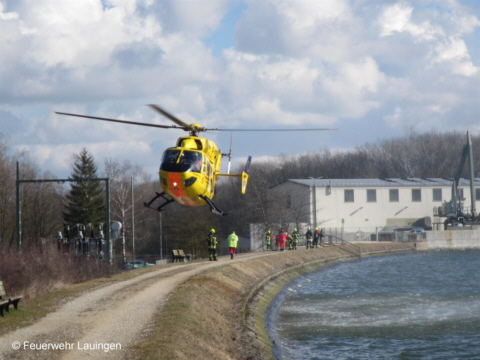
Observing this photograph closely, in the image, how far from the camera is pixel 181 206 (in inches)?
3469

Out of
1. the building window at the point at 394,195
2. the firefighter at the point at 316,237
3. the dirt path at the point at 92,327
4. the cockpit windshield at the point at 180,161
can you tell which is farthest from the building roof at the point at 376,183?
the dirt path at the point at 92,327

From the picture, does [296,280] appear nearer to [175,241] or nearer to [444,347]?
[444,347]

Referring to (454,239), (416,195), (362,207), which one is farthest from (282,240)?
(416,195)

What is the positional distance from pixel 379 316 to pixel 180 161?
948cm

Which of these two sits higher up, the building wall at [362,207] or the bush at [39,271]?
the building wall at [362,207]

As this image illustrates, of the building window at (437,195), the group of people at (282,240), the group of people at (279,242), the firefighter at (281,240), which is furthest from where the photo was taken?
the building window at (437,195)

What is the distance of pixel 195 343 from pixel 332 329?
7897 millimetres

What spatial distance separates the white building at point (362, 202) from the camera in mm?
73375

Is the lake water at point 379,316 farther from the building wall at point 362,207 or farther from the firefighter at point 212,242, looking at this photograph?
the building wall at point 362,207

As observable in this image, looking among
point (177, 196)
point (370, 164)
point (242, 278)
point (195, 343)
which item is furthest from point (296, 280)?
point (370, 164)

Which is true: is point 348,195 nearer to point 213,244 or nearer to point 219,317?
point 213,244

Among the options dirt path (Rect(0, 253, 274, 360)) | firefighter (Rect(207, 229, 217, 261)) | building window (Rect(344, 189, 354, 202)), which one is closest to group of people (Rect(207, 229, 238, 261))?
firefighter (Rect(207, 229, 217, 261))

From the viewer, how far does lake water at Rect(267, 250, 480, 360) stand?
1867 centimetres

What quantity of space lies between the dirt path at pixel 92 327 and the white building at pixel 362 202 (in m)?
50.9
